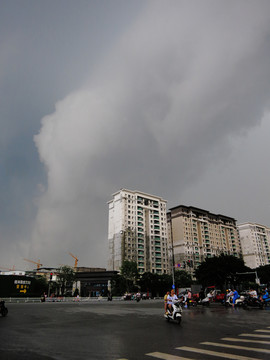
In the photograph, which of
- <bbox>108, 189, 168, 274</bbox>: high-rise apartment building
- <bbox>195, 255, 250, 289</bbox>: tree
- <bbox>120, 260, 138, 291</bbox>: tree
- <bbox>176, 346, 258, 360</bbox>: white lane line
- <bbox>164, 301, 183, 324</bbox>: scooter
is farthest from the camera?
<bbox>108, 189, 168, 274</bbox>: high-rise apartment building

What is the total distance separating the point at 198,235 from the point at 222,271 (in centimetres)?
7599

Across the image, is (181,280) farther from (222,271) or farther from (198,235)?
(198,235)

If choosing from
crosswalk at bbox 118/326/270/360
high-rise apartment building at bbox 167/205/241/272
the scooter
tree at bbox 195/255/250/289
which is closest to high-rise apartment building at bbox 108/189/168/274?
high-rise apartment building at bbox 167/205/241/272

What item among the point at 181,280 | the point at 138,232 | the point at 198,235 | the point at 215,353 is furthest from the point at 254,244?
the point at 215,353

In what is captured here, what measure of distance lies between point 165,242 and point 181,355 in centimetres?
11857

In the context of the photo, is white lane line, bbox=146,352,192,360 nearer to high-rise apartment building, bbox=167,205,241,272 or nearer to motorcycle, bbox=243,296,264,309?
motorcycle, bbox=243,296,264,309

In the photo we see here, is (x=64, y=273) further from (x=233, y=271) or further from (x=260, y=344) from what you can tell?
(x=260, y=344)

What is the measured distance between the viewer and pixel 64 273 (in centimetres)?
8038

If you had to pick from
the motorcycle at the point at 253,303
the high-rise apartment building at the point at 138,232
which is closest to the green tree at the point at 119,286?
the high-rise apartment building at the point at 138,232

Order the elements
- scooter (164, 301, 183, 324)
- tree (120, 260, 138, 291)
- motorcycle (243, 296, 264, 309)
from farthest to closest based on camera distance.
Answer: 1. tree (120, 260, 138, 291)
2. motorcycle (243, 296, 264, 309)
3. scooter (164, 301, 183, 324)

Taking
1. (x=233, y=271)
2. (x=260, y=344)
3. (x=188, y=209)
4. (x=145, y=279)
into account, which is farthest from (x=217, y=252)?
(x=260, y=344)

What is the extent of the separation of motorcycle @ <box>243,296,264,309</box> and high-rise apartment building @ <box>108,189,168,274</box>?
87037mm

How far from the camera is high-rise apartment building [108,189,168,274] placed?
359 feet

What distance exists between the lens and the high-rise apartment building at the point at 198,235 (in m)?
127
